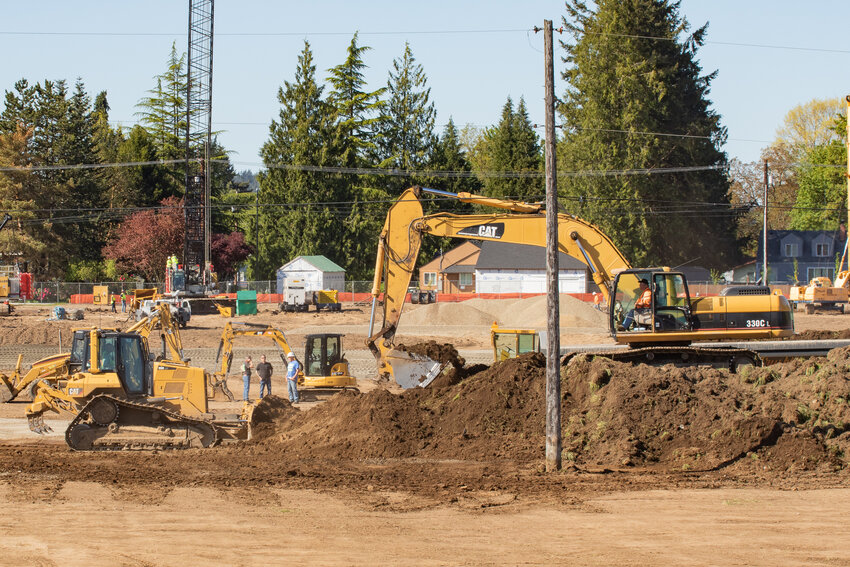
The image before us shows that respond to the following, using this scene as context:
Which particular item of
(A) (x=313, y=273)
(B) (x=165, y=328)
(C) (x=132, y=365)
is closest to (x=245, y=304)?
(A) (x=313, y=273)

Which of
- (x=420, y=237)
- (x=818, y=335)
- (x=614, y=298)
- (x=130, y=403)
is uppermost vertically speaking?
(x=420, y=237)

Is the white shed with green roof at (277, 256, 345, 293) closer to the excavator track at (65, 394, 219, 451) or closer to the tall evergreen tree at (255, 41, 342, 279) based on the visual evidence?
the tall evergreen tree at (255, 41, 342, 279)

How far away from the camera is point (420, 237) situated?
2247cm

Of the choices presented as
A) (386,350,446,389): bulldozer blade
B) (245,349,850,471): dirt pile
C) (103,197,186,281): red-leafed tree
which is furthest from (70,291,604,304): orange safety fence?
(245,349,850,471): dirt pile

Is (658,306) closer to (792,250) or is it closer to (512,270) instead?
(512,270)

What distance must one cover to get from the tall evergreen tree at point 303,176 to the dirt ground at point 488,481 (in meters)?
54.7

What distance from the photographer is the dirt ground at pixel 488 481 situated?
10.5 m

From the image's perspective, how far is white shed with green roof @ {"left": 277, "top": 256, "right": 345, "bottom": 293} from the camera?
2876 inches

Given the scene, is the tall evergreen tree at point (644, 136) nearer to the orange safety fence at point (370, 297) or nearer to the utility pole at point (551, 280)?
the orange safety fence at point (370, 297)

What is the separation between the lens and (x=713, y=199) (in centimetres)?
7162

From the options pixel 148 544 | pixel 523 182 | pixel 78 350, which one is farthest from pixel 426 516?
pixel 523 182

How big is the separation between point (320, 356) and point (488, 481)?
13.5m

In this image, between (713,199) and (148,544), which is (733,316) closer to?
(148,544)

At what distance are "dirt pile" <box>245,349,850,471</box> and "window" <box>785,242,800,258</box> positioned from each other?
216ft
